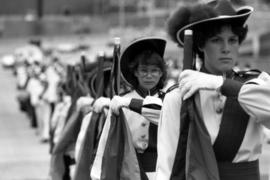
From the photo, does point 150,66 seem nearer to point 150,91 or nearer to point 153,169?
point 150,91

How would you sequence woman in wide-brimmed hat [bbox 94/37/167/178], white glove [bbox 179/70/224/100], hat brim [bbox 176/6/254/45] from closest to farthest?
1. white glove [bbox 179/70/224/100]
2. hat brim [bbox 176/6/254/45]
3. woman in wide-brimmed hat [bbox 94/37/167/178]

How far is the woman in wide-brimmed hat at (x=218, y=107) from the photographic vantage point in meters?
4.18

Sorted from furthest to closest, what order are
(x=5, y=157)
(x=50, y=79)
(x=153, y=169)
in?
(x=50, y=79), (x=5, y=157), (x=153, y=169)

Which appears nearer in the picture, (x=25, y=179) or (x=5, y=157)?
(x=25, y=179)

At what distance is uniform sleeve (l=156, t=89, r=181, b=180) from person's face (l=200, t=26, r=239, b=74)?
9.4 inches

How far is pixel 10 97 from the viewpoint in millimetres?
32875

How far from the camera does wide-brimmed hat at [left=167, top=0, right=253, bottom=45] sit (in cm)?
443

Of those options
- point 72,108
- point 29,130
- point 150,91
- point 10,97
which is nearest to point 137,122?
point 150,91

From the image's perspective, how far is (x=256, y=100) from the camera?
13.6 ft

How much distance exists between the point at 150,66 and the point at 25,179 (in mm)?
6493

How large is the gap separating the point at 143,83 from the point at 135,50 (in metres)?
0.25

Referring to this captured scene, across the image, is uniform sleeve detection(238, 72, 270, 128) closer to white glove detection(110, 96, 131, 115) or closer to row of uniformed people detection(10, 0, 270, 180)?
row of uniformed people detection(10, 0, 270, 180)

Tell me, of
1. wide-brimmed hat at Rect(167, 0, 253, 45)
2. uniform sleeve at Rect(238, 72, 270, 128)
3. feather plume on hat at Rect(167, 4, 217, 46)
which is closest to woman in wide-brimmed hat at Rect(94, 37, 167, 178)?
feather plume on hat at Rect(167, 4, 217, 46)

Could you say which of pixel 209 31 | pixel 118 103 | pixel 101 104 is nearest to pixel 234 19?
pixel 209 31
